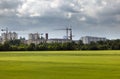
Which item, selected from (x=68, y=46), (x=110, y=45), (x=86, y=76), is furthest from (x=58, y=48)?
(x=86, y=76)

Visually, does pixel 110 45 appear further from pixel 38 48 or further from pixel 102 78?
pixel 102 78

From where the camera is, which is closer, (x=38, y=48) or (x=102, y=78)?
(x=102, y=78)

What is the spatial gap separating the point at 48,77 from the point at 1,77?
3.26 meters

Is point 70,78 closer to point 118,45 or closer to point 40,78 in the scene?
point 40,78

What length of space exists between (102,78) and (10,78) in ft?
20.2

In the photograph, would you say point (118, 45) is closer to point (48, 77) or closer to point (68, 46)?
point (68, 46)

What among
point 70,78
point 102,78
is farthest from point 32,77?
point 102,78

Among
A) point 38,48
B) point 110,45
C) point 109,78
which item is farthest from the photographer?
point 110,45

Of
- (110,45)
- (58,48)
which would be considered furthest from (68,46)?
(110,45)

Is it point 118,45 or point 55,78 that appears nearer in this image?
point 55,78

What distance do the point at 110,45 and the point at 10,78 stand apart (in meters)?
137

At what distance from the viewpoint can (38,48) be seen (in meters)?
145

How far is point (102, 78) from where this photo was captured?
23641mm

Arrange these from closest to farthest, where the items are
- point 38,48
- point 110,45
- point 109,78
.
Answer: point 109,78
point 38,48
point 110,45
